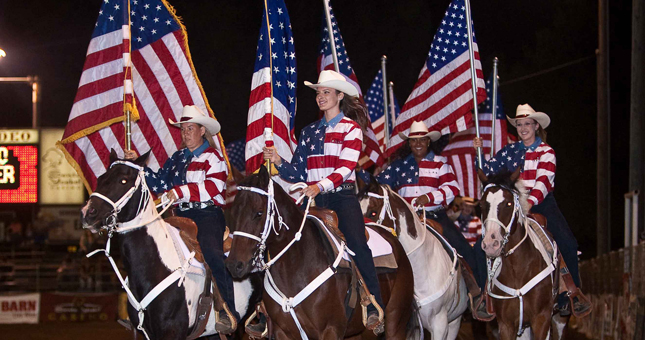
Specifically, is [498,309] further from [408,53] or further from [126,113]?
[408,53]

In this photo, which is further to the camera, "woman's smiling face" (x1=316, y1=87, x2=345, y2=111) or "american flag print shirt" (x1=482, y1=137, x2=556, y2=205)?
"american flag print shirt" (x1=482, y1=137, x2=556, y2=205)

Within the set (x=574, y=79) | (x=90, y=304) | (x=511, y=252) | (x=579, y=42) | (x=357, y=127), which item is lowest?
(x=90, y=304)

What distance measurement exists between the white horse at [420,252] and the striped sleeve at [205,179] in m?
1.60

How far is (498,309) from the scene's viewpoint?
7996 mm

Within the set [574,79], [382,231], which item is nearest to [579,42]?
[574,79]

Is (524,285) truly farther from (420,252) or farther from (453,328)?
(453,328)

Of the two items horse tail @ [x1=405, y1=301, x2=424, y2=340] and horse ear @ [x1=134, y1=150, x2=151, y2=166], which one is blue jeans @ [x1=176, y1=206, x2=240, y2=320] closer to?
horse ear @ [x1=134, y1=150, x2=151, y2=166]

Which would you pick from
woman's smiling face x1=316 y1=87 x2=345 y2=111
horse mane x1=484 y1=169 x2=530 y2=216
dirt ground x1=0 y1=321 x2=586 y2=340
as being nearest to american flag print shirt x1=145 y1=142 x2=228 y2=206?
woman's smiling face x1=316 y1=87 x2=345 y2=111

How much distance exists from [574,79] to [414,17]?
5513mm

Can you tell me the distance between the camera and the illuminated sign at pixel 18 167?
13.4 metres

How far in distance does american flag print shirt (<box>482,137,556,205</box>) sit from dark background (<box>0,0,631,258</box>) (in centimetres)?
1407

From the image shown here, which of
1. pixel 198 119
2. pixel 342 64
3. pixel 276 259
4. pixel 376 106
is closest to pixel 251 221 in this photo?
pixel 276 259

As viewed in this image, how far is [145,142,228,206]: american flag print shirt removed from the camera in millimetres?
6793

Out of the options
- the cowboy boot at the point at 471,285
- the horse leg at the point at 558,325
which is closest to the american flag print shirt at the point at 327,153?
the cowboy boot at the point at 471,285
